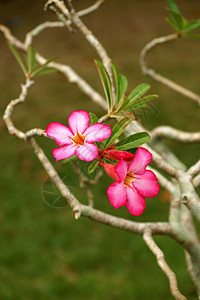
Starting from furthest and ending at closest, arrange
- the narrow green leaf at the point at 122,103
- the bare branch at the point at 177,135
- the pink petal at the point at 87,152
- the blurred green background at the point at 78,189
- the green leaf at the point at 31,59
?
1. the blurred green background at the point at 78,189
2. the bare branch at the point at 177,135
3. the green leaf at the point at 31,59
4. the narrow green leaf at the point at 122,103
5. the pink petal at the point at 87,152

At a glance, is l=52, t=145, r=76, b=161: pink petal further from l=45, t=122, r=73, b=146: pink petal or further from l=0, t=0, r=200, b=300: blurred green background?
l=0, t=0, r=200, b=300: blurred green background

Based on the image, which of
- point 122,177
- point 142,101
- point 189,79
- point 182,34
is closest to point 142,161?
point 122,177

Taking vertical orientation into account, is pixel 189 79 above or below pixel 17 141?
below

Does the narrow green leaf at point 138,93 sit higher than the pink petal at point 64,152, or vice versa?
the pink petal at point 64,152

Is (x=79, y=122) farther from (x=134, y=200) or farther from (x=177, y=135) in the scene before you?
(x=177, y=135)

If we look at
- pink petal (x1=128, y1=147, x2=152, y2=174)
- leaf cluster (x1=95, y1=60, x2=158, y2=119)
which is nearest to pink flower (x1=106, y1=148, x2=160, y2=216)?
pink petal (x1=128, y1=147, x2=152, y2=174)

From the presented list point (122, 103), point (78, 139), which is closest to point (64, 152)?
point (78, 139)

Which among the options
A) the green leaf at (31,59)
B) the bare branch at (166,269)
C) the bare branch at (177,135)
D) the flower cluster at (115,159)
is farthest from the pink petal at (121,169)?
the bare branch at (177,135)

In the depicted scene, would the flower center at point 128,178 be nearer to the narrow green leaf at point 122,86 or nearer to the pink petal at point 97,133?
the pink petal at point 97,133

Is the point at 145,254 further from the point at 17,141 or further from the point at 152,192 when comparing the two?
the point at 152,192
